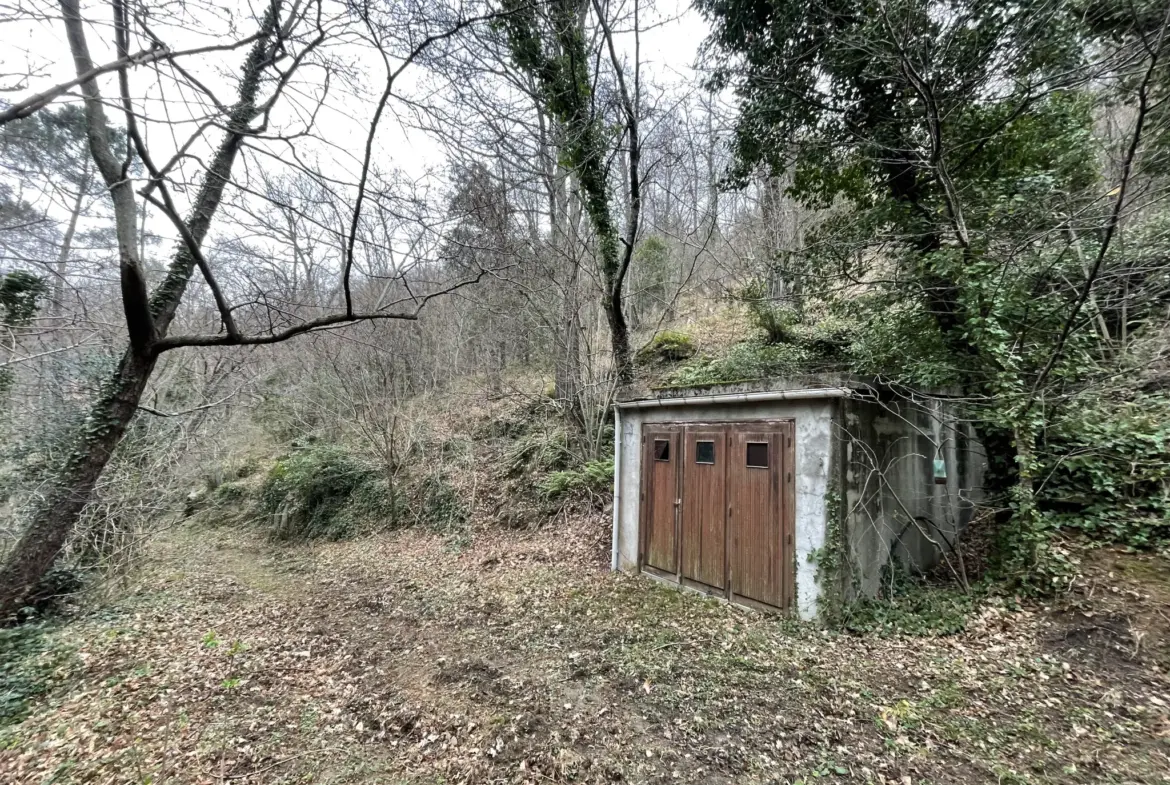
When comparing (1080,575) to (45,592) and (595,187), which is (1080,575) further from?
(45,592)

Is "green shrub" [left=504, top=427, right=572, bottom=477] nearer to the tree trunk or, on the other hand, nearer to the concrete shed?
the concrete shed

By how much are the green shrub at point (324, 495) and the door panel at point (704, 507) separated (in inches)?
250

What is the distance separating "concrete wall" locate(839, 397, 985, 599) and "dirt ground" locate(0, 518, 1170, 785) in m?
0.85

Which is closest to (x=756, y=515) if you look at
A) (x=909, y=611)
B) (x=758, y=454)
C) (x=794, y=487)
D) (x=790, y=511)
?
(x=790, y=511)

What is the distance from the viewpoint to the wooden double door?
4605 mm

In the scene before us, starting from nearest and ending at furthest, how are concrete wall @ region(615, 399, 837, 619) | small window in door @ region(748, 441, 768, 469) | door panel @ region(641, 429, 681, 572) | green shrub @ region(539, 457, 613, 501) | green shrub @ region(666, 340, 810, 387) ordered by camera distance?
concrete wall @ region(615, 399, 837, 619), small window in door @ region(748, 441, 768, 469), door panel @ region(641, 429, 681, 572), green shrub @ region(539, 457, 613, 501), green shrub @ region(666, 340, 810, 387)

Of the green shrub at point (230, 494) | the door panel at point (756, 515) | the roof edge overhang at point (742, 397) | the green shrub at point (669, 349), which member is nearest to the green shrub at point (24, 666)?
the roof edge overhang at point (742, 397)

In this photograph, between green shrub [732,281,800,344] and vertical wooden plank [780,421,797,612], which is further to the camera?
green shrub [732,281,800,344]

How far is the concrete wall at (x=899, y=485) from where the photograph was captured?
4418 mm

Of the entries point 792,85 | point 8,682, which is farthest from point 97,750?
point 792,85

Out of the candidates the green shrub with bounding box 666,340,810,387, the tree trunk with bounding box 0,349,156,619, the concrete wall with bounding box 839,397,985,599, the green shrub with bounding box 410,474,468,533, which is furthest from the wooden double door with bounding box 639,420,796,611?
the tree trunk with bounding box 0,349,156,619

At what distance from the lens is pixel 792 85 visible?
6176 millimetres

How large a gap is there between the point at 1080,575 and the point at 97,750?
7628mm

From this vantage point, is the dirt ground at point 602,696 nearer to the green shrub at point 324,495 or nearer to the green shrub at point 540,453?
the green shrub at point 540,453
